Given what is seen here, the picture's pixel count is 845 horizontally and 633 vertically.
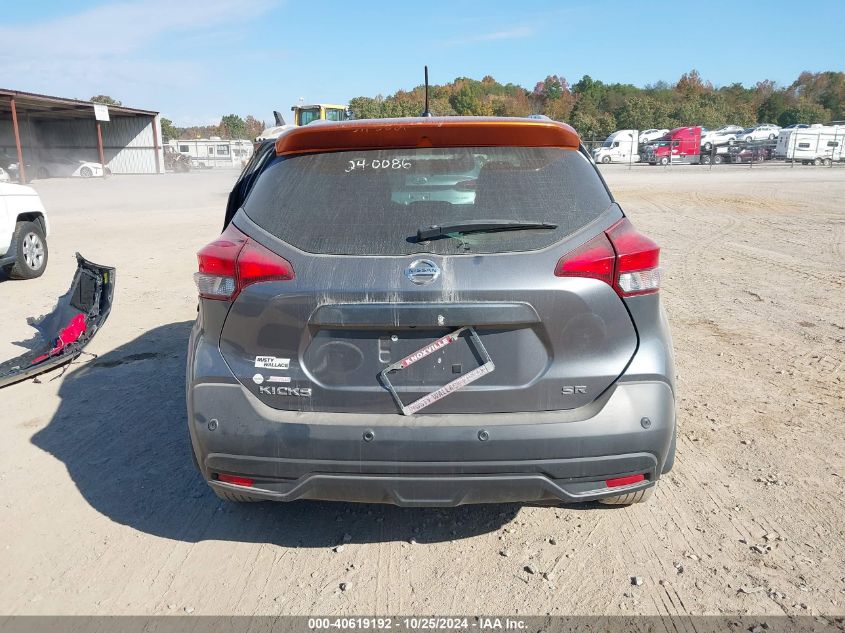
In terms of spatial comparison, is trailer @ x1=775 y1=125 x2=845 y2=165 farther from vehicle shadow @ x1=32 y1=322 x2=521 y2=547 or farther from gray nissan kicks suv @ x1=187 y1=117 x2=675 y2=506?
gray nissan kicks suv @ x1=187 y1=117 x2=675 y2=506

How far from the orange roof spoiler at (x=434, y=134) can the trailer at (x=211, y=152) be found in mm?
58497

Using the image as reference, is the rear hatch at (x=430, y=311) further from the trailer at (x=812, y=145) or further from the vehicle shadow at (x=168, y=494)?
the trailer at (x=812, y=145)

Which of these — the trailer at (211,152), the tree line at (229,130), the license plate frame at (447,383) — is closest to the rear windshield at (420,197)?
the license plate frame at (447,383)

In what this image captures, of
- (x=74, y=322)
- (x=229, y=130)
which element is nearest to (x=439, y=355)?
(x=74, y=322)

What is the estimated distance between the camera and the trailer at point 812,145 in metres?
45.3

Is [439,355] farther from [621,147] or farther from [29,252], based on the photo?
[621,147]

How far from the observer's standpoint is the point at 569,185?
2742mm

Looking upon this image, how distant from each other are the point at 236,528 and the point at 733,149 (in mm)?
51389

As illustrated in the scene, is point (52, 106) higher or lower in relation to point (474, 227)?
higher

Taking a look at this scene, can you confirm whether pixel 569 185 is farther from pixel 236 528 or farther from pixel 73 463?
pixel 73 463

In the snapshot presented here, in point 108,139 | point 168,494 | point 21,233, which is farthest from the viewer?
point 108,139

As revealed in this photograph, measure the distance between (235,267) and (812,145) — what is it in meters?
52.3

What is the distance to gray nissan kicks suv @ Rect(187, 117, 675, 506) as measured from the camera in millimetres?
2488

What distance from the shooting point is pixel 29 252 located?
9008 mm
